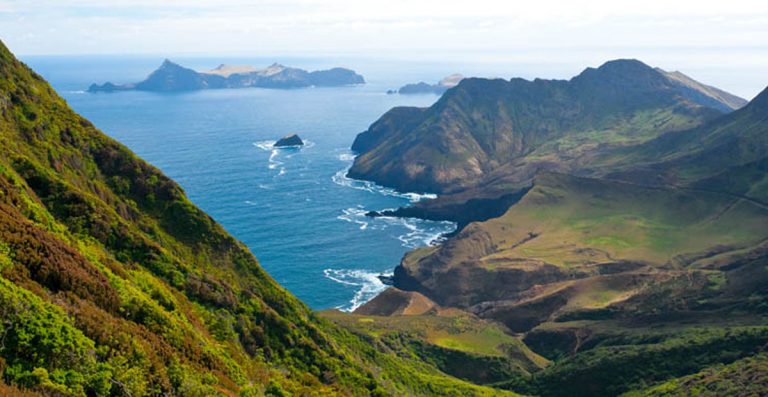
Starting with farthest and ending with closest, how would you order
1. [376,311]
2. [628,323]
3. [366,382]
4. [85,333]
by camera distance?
[376,311], [628,323], [366,382], [85,333]

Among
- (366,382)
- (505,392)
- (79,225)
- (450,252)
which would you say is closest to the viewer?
(79,225)

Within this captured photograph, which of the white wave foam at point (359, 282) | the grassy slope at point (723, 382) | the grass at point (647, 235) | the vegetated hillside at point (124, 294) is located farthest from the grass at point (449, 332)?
the grass at point (647, 235)

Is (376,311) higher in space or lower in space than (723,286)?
lower

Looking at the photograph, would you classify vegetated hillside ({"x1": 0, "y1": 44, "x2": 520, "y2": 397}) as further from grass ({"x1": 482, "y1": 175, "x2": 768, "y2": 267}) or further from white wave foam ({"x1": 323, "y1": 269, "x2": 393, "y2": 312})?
grass ({"x1": 482, "y1": 175, "x2": 768, "y2": 267})

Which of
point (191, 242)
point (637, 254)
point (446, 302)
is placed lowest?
point (446, 302)

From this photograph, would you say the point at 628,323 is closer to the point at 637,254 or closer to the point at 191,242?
the point at 637,254

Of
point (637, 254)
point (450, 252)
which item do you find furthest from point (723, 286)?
point (450, 252)

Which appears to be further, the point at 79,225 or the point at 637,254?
the point at 637,254

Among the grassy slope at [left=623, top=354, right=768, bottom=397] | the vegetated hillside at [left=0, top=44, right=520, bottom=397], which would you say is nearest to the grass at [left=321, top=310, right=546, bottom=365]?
the vegetated hillside at [left=0, top=44, right=520, bottom=397]
